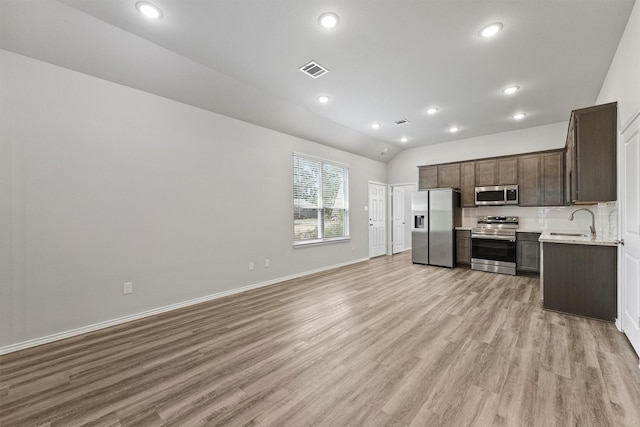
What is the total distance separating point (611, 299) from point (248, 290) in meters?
4.62

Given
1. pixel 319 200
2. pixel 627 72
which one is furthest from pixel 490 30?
pixel 319 200

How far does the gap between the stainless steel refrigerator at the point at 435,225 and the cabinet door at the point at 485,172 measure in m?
0.51

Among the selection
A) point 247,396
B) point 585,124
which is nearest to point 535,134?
point 585,124

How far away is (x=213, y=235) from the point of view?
393 centimetres

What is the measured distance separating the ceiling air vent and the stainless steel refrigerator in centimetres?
402

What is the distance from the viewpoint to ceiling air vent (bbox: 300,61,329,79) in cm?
317

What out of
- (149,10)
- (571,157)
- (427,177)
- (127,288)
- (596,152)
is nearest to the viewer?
(149,10)

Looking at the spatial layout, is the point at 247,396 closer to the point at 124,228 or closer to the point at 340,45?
the point at 124,228

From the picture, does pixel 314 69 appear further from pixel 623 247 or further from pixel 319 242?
pixel 623 247

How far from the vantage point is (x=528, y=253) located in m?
5.20

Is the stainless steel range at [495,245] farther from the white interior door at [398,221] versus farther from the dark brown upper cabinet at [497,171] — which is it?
the white interior door at [398,221]

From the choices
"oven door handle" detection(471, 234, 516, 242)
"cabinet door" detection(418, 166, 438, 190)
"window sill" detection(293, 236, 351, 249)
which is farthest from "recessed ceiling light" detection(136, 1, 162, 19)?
"oven door handle" detection(471, 234, 516, 242)

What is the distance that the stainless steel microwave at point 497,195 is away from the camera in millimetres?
5496

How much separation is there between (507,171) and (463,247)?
6.07 ft
